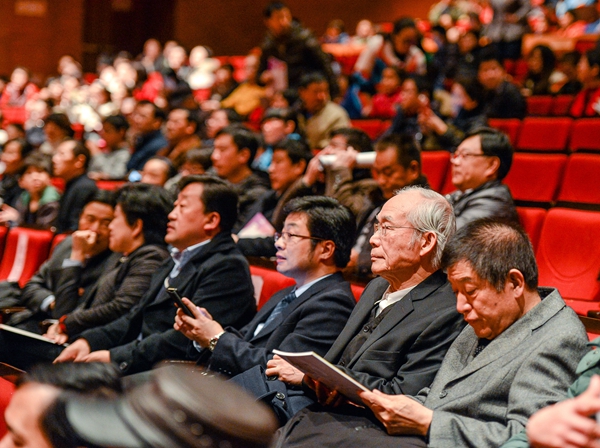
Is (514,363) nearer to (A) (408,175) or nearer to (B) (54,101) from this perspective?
(A) (408,175)

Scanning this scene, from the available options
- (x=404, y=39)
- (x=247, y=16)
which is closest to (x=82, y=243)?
(x=404, y=39)

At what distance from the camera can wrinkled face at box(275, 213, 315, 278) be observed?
219 centimetres

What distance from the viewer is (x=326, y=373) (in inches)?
62.9

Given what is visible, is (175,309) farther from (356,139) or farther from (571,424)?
(571,424)

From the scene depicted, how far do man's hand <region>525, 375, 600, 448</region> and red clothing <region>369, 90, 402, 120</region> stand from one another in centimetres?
439

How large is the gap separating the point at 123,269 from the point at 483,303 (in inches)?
62.8

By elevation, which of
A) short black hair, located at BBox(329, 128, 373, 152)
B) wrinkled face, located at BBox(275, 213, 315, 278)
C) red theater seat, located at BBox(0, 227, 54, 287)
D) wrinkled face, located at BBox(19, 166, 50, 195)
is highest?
short black hair, located at BBox(329, 128, 373, 152)

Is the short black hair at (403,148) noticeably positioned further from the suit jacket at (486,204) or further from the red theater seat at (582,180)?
the red theater seat at (582,180)

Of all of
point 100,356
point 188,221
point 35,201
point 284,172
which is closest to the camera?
point 100,356

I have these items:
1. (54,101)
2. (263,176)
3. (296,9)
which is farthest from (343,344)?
(296,9)

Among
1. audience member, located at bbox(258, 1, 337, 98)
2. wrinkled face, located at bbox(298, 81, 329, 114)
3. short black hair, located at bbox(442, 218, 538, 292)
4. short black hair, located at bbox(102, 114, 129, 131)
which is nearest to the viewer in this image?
short black hair, located at bbox(442, 218, 538, 292)

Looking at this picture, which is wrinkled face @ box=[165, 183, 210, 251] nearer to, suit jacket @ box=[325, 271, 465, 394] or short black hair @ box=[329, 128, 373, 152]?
suit jacket @ box=[325, 271, 465, 394]

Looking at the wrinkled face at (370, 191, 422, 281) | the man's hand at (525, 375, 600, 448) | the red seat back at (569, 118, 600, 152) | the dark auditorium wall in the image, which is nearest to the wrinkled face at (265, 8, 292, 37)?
the red seat back at (569, 118, 600, 152)

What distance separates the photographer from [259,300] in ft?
8.75
